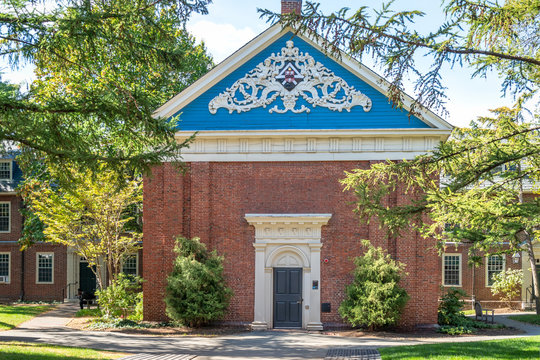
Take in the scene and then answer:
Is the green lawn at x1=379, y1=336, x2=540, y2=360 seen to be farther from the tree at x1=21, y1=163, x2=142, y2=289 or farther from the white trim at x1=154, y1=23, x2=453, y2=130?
the tree at x1=21, y1=163, x2=142, y2=289

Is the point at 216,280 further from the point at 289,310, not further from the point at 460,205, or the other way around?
the point at 460,205

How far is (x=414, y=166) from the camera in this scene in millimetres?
11203

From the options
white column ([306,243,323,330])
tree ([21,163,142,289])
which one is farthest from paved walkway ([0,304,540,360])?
tree ([21,163,142,289])

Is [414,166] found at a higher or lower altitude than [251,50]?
lower

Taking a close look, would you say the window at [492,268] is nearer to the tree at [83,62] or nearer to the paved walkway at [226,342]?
the paved walkway at [226,342]

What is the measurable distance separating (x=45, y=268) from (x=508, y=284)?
2376 centimetres

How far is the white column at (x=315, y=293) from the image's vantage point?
1878cm

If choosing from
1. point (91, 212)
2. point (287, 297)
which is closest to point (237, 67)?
point (287, 297)

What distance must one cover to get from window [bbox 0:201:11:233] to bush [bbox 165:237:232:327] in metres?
17.7

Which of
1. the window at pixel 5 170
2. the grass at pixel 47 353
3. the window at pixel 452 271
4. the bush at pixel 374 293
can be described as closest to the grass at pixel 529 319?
the window at pixel 452 271

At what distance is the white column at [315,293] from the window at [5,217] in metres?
20.4

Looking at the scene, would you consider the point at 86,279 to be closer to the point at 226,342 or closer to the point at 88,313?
the point at 88,313

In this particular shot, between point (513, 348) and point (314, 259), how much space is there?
25.1ft

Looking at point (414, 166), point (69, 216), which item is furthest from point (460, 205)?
point (69, 216)
